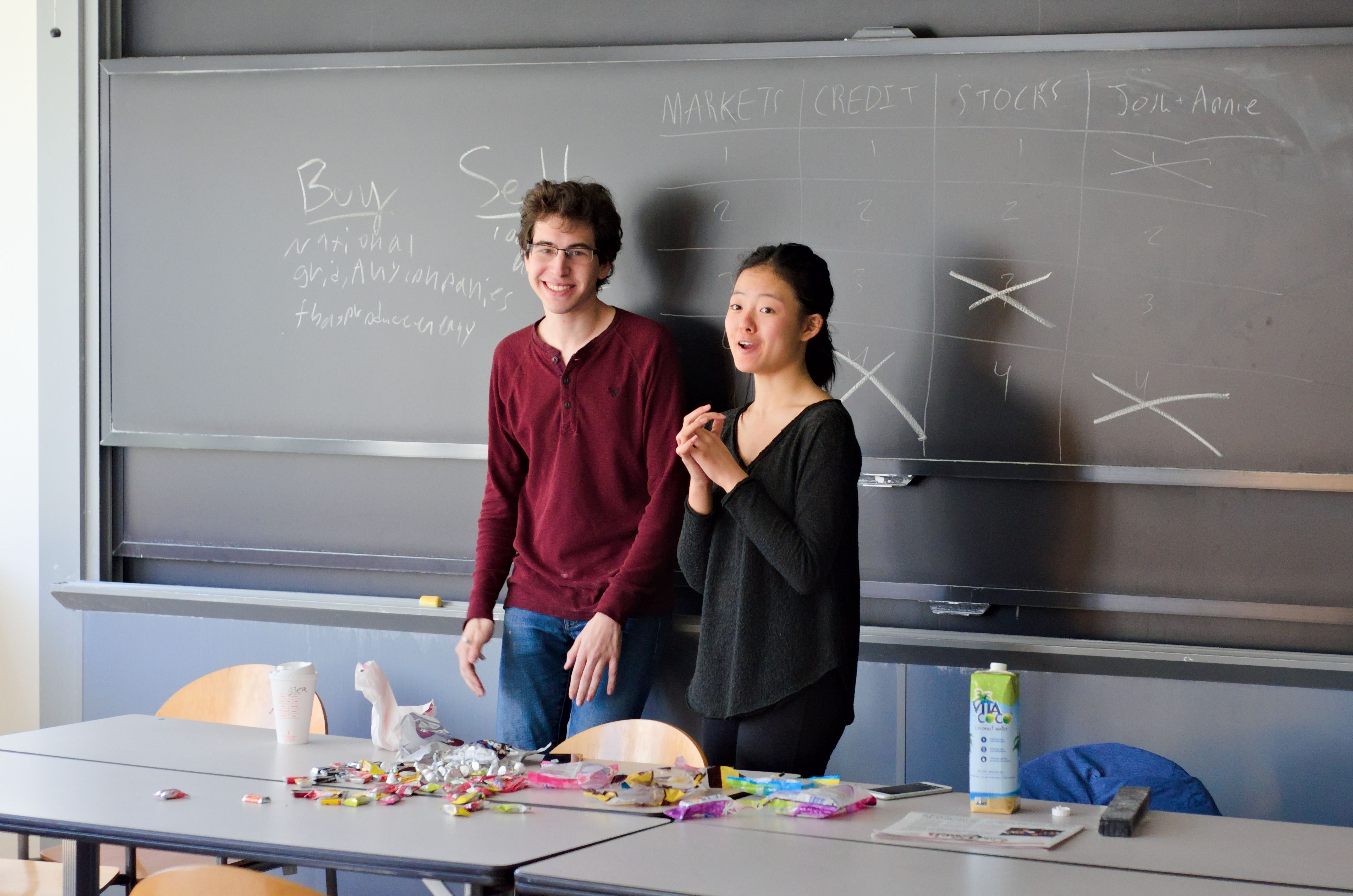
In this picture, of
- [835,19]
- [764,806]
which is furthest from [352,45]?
[764,806]

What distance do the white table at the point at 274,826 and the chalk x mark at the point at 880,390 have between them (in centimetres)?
130

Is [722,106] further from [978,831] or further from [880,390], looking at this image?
[978,831]

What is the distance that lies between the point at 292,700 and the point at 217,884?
2.68 ft

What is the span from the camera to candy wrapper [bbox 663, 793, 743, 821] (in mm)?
1725

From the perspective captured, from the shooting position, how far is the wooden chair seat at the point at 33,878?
2.26 m

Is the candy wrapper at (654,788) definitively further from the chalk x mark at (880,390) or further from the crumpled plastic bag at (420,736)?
the chalk x mark at (880,390)

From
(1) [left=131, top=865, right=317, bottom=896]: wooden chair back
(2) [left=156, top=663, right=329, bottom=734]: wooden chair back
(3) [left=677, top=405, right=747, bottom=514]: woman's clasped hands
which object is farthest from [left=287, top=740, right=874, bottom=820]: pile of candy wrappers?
(2) [left=156, top=663, right=329, bottom=734]: wooden chair back

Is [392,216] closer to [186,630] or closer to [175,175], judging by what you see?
[175,175]

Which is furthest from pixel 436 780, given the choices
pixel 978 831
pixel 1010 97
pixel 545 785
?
pixel 1010 97

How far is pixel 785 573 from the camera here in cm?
209

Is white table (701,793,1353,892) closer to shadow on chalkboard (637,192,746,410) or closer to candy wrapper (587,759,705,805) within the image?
candy wrapper (587,759,705,805)

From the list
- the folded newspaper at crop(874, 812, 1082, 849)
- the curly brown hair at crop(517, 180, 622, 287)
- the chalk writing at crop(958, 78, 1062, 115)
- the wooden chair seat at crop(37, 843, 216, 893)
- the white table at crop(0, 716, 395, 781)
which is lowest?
the wooden chair seat at crop(37, 843, 216, 893)

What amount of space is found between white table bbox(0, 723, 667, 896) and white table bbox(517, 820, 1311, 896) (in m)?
0.08

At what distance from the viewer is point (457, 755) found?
198 cm
